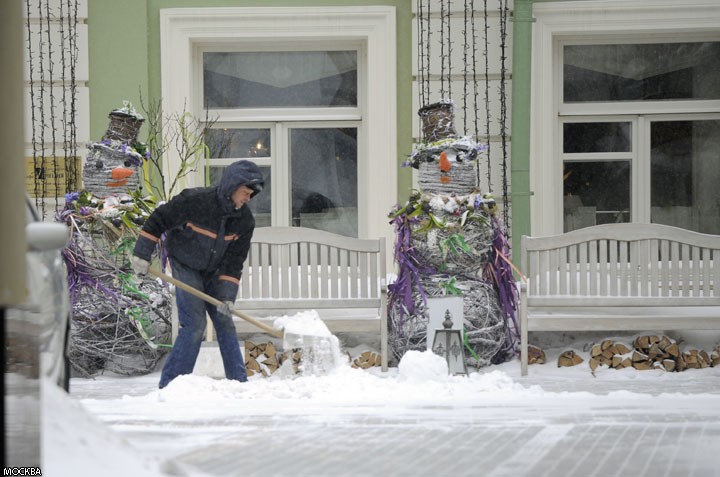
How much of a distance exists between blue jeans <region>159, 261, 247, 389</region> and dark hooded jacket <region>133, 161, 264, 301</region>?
10cm

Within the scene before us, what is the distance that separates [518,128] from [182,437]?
18.3ft

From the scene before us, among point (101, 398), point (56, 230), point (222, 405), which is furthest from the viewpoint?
point (101, 398)

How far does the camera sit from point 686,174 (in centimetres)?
1042

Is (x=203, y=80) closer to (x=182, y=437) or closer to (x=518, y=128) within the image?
(x=518, y=128)

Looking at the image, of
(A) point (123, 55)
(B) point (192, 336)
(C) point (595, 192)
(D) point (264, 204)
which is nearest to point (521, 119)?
(C) point (595, 192)

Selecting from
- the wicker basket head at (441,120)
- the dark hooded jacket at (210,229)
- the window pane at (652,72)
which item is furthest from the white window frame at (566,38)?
the dark hooded jacket at (210,229)

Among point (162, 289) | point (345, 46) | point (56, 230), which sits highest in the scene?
point (345, 46)

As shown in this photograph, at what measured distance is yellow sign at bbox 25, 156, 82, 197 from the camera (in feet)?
33.2

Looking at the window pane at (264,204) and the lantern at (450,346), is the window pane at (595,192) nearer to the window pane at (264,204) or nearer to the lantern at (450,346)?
the lantern at (450,346)

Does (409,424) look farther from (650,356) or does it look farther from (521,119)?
(521,119)

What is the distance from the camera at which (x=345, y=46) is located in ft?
34.1

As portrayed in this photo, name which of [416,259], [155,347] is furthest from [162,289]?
[416,259]

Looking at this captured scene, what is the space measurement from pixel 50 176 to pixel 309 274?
9.54ft

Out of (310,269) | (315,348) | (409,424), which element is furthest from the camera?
(310,269)
